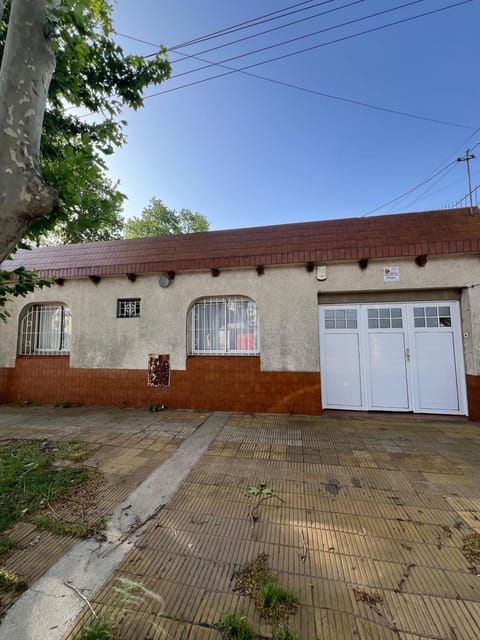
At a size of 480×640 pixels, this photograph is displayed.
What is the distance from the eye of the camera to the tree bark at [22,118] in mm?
2092

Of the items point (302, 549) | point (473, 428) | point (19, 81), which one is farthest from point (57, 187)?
point (473, 428)

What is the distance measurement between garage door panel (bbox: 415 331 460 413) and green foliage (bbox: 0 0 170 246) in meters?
6.11

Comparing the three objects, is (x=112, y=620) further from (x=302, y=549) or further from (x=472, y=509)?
(x=472, y=509)

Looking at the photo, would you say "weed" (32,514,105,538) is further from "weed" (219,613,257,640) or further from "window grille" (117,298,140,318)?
"window grille" (117,298,140,318)

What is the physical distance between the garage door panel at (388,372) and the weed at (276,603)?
4.61 meters

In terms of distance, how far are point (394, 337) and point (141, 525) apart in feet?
17.9

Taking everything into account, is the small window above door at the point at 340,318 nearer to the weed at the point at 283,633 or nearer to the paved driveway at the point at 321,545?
the paved driveway at the point at 321,545

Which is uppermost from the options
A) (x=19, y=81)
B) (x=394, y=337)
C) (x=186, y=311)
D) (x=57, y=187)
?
(x=19, y=81)

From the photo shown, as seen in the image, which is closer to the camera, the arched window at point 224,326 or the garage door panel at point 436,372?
the garage door panel at point 436,372

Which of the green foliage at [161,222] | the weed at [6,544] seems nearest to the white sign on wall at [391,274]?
the weed at [6,544]

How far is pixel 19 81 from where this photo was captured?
2254 mm

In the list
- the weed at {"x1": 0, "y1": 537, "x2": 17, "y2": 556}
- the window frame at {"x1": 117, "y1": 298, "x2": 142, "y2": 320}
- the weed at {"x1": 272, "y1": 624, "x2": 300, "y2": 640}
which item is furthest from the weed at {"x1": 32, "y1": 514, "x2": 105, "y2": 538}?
the window frame at {"x1": 117, "y1": 298, "x2": 142, "y2": 320}

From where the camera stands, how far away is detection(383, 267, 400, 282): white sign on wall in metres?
5.40

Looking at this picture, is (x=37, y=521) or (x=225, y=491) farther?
(x=225, y=491)
